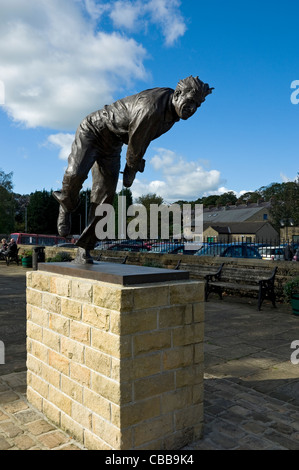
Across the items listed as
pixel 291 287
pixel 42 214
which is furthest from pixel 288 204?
pixel 42 214

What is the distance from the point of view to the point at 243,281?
10211mm

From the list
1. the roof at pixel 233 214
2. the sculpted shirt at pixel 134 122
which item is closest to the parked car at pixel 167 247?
the sculpted shirt at pixel 134 122

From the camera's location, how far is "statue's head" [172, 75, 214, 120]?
310cm

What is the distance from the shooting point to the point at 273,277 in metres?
8.79

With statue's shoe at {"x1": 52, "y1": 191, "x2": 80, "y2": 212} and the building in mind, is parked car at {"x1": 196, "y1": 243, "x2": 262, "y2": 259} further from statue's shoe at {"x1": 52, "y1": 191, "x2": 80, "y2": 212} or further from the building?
the building

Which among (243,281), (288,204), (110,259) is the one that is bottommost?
(243,281)

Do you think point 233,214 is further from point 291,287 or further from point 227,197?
point 291,287

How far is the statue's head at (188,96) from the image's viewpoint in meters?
3.10

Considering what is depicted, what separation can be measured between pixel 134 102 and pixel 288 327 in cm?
534

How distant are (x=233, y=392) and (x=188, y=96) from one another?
3.02 metres

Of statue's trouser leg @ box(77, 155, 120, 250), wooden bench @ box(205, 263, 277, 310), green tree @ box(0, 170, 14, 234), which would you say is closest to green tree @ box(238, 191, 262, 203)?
green tree @ box(0, 170, 14, 234)

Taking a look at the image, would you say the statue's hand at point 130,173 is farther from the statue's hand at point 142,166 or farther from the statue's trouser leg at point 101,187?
the statue's trouser leg at point 101,187
